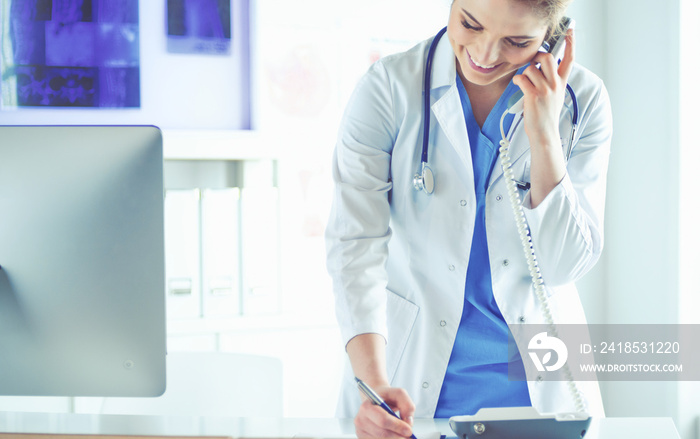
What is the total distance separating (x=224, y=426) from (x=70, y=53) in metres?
1.61

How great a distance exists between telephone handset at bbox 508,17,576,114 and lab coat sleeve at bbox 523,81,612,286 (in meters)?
0.12

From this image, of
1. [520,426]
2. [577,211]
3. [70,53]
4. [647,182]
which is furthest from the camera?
[647,182]

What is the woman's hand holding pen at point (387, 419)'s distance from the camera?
32.7 inches

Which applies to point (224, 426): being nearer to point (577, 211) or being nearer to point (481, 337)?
point (481, 337)

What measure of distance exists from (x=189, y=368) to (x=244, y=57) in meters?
1.15

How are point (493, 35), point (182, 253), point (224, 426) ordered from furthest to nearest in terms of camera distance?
point (182, 253) < point (493, 35) < point (224, 426)

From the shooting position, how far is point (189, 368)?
1527 mm

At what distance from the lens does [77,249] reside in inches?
33.7

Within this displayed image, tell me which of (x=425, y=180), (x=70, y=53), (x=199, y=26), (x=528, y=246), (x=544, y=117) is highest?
(x=199, y=26)

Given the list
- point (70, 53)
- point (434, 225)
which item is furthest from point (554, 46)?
point (70, 53)

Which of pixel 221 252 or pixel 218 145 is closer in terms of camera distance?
pixel 221 252

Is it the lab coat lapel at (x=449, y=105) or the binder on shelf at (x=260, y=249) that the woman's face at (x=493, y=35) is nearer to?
the lab coat lapel at (x=449, y=105)

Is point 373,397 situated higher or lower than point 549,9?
lower
